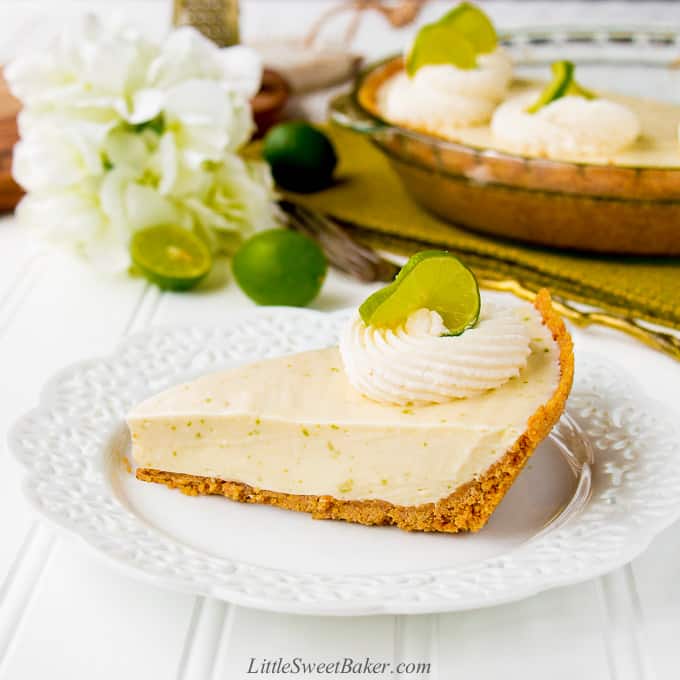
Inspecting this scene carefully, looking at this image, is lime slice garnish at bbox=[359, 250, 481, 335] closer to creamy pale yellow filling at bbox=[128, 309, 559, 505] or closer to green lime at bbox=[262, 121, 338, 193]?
creamy pale yellow filling at bbox=[128, 309, 559, 505]

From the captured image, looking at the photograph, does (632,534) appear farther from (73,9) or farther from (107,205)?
(73,9)

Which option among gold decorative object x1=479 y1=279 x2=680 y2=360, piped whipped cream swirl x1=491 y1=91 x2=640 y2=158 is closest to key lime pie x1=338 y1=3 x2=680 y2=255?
piped whipped cream swirl x1=491 y1=91 x2=640 y2=158

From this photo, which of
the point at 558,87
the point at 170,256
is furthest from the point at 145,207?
the point at 558,87

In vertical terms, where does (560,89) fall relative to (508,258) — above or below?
above

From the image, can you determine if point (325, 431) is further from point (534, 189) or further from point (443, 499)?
point (534, 189)

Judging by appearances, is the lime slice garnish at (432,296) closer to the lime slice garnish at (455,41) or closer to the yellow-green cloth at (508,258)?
the yellow-green cloth at (508,258)

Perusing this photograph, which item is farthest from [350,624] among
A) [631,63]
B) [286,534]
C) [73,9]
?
[73,9]
